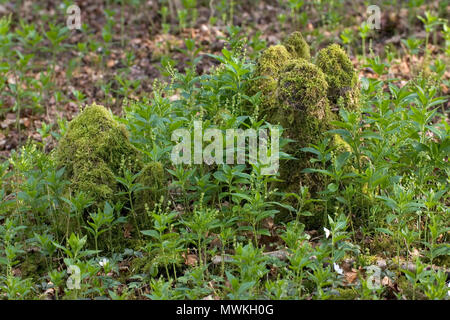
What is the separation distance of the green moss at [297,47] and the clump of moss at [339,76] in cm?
60

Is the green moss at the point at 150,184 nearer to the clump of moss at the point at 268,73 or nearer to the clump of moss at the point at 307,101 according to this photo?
the clump of moss at the point at 307,101

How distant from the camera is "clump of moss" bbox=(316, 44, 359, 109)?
5199 millimetres

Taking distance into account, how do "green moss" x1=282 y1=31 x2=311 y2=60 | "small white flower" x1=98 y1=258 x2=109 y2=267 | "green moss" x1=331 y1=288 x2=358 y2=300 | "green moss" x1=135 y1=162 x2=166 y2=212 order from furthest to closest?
"green moss" x1=282 y1=31 x2=311 y2=60
"green moss" x1=135 y1=162 x2=166 y2=212
"small white flower" x1=98 y1=258 x2=109 y2=267
"green moss" x1=331 y1=288 x2=358 y2=300

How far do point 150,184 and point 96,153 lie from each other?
1.88 feet

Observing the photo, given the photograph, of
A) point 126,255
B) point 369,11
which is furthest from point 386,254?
point 369,11

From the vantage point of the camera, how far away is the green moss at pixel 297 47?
5.89 m

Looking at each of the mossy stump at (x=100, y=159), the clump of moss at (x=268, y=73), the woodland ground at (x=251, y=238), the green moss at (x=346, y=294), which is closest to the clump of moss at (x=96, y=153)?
the mossy stump at (x=100, y=159)

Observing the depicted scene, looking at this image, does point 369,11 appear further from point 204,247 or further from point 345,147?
point 204,247

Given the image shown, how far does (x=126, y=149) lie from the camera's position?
515 cm

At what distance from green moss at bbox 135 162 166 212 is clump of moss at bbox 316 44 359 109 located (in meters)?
1.70

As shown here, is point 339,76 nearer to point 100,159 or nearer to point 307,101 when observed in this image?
point 307,101

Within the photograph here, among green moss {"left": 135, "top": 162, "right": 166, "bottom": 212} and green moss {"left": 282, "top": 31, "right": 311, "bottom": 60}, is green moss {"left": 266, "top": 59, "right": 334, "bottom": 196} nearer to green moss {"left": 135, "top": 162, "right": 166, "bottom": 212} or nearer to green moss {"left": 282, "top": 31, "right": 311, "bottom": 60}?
green moss {"left": 282, "top": 31, "right": 311, "bottom": 60}

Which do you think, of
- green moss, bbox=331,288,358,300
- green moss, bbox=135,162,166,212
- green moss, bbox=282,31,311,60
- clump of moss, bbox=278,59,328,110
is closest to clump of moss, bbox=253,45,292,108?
green moss, bbox=282,31,311,60
